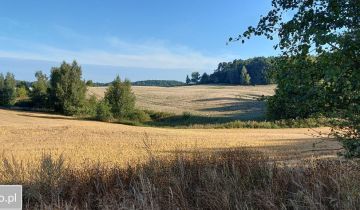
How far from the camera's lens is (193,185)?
6410mm

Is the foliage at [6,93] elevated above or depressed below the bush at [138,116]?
above

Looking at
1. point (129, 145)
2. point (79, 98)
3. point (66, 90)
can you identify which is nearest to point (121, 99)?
point (79, 98)

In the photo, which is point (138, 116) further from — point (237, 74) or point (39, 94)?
point (237, 74)

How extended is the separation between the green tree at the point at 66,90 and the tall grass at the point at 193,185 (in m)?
60.5

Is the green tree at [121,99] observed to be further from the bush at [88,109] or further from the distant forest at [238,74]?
the distant forest at [238,74]

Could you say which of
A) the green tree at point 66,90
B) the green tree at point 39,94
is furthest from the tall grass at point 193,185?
the green tree at point 39,94

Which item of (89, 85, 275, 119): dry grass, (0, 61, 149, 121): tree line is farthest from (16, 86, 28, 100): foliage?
(89, 85, 275, 119): dry grass

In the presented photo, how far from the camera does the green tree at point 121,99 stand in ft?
217

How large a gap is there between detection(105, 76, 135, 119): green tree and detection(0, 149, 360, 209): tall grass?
193 feet

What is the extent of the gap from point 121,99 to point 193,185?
200ft

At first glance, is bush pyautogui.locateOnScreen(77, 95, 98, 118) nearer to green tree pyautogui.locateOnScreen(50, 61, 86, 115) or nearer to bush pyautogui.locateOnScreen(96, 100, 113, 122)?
green tree pyautogui.locateOnScreen(50, 61, 86, 115)

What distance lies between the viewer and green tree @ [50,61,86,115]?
66.1 m

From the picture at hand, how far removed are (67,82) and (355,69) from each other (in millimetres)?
65224

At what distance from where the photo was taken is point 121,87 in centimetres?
6650
